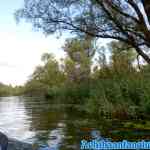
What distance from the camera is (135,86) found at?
1752 centimetres

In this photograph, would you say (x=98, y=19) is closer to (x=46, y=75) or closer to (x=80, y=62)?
(x=80, y=62)

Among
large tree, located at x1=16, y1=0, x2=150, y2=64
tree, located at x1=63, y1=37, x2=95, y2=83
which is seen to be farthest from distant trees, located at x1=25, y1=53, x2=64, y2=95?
large tree, located at x1=16, y1=0, x2=150, y2=64

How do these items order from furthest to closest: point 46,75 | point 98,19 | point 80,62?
point 46,75 < point 80,62 < point 98,19

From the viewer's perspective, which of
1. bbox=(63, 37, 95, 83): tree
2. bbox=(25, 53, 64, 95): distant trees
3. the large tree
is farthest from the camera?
bbox=(25, 53, 64, 95): distant trees

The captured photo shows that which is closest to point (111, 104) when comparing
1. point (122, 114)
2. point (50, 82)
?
point (122, 114)

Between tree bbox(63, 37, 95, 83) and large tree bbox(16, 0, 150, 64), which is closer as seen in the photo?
large tree bbox(16, 0, 150, 64)

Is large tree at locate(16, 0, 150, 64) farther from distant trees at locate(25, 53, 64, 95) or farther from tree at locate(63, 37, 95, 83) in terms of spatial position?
distant trees at locate(25, 53, 64, 95)

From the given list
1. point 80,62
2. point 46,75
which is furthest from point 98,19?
point 46,75

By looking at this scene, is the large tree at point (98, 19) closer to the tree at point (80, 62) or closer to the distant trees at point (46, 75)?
the tree at point (80, 62)

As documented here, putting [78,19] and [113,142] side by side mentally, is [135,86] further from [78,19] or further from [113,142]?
[113,142]

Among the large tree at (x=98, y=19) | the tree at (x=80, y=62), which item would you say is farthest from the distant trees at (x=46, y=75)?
the large tree at (x=98, y=19)

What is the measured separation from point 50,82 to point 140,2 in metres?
65.4

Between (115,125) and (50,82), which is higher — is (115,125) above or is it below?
below

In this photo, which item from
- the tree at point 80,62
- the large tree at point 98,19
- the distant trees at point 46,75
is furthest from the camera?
the distant trees at point 46,75
